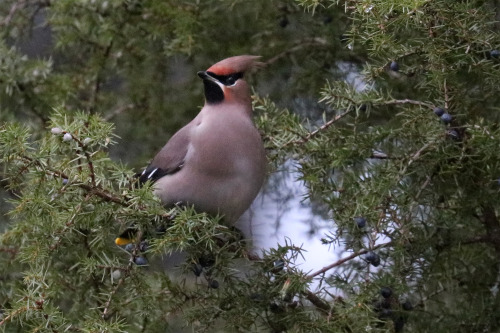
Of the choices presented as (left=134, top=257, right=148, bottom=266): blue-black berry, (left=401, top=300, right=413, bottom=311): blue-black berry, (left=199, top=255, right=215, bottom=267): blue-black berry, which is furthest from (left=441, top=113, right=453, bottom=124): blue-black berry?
(left=134, top=257, right=148, bottom=266): blue-black berry

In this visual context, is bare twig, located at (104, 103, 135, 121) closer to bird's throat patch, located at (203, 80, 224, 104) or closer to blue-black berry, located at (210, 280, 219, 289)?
bird's throat patch, located at (203, 80, 224, 104)

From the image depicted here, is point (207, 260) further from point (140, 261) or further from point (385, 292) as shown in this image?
point (385, 292)

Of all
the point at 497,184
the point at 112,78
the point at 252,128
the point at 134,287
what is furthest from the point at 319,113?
the point at 134,287

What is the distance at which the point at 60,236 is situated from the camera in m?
1.58

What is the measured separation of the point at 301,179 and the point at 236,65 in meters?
0.42

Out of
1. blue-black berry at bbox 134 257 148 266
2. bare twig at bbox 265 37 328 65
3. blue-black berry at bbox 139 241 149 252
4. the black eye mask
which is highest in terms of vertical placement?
bare twig at bbox 265 37 328 65

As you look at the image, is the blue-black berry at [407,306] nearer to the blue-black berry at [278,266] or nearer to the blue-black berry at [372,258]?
the blue-black berry at [372,258]

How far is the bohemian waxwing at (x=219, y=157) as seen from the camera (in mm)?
2100

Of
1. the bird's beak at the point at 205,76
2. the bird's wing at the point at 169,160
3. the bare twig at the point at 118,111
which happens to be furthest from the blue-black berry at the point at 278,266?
the bare twig at the point at 118,111

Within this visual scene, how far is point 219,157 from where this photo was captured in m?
2.15

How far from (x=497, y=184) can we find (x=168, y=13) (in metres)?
0.95

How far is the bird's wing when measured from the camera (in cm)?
215

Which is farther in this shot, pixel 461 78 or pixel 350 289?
pixel 461 78

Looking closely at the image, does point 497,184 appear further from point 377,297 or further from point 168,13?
point 168,13
